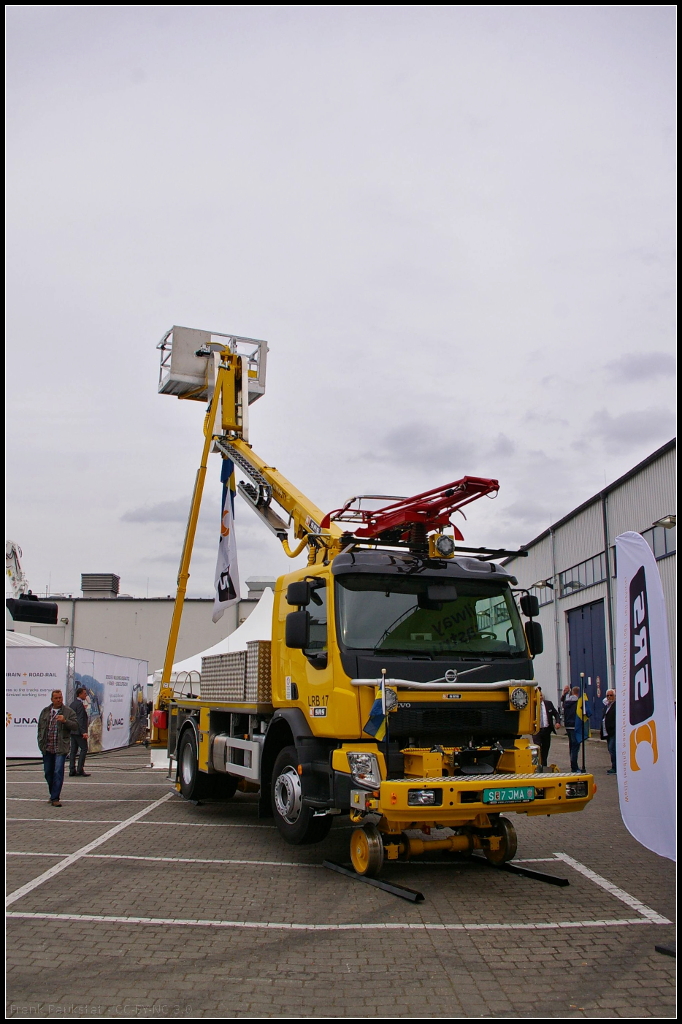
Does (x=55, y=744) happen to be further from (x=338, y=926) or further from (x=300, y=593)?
(x=338, y=926)

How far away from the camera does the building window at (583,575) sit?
25.4 metres

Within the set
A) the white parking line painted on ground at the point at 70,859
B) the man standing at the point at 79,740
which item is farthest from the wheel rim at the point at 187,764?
the man standing at the point at 79,740

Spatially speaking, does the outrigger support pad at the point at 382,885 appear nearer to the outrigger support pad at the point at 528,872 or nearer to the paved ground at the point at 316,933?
the paved ground at the point at 316,933

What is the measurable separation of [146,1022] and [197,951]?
1.12 m

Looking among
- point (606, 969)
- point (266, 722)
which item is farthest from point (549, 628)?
point (606, 969)

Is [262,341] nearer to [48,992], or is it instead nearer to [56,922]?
[56,922]

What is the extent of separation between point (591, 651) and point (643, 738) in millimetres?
22053

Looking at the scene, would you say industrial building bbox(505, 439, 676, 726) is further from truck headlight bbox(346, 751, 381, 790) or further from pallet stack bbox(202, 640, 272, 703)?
truck headlight bbox(346, 751, 381, 790)

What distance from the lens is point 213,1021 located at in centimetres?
411

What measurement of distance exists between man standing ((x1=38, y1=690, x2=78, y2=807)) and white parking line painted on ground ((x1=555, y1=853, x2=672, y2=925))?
7.11 metres

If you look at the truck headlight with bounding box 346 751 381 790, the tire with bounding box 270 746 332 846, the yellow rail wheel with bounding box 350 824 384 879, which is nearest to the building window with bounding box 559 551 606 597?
the tire with bounding box 270 746 332 846

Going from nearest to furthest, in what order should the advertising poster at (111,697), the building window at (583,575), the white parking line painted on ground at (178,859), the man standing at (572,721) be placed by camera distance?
the white parking line painted on ground at (178,859) → the man standing at (572,721) → the advertising poster at (111,697) → the building window at (583,575)

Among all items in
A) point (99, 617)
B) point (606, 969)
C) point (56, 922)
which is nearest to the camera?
point (606, 969)

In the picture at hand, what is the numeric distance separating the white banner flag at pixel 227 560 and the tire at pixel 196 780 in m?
2.04
